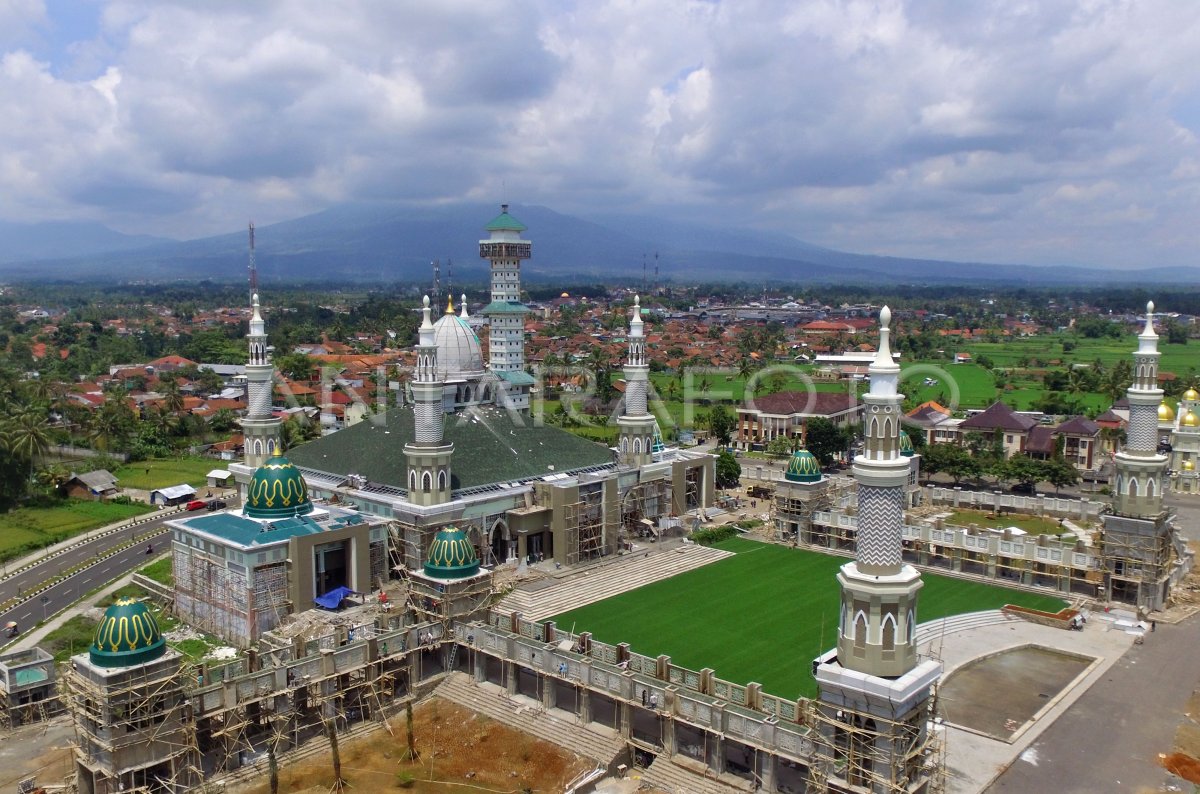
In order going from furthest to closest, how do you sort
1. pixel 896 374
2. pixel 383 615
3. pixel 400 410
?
1. pixel 400 410
2. pixel 383 615
3. pixel 896 374

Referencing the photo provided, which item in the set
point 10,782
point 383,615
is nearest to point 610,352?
point 383,615

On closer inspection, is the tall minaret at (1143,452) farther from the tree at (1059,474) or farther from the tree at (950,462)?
the tree at (950,462)

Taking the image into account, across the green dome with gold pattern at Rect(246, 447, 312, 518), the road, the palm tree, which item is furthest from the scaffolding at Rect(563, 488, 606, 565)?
the palm tree

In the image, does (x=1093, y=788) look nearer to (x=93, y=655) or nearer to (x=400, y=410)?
(x=93, y=655)

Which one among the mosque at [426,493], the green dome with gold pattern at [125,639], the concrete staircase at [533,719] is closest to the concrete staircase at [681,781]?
the concrete staircase at [533,719]

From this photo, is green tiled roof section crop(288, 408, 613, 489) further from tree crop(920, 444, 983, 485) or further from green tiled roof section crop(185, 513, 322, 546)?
tree crop(920, 444, 983, 485)

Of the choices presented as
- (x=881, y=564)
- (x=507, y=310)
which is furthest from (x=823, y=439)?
(x=881, y=564)

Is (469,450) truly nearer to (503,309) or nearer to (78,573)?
(503,309)
